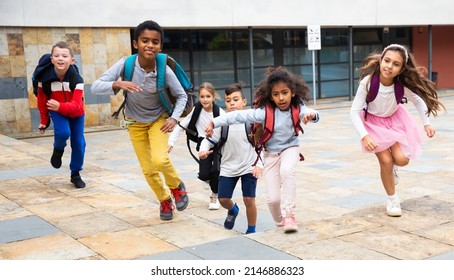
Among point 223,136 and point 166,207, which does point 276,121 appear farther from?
point 166,207

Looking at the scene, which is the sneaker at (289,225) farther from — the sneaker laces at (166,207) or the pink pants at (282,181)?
the sneaker laces at (166,207)

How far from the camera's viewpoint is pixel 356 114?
199 inches

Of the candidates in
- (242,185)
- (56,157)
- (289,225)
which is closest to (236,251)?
(289,225)

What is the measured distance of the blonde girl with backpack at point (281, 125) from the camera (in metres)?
4.45

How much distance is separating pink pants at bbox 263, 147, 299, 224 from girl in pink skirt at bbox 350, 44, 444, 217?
0.81 m

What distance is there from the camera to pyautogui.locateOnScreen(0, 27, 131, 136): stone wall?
13.6m

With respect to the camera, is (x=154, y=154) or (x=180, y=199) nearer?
(x=154, y=154)

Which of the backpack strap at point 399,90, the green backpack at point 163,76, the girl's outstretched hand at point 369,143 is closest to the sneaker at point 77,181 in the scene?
the green backpack at point 163,76

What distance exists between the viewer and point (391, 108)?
201 inches

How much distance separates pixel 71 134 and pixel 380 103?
3597 millimetres

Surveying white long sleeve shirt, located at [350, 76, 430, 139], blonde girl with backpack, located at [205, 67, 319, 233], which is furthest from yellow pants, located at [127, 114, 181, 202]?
white long sleeve shirt, located at [350, 76, 430, 139]

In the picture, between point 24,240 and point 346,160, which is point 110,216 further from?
point 346,160

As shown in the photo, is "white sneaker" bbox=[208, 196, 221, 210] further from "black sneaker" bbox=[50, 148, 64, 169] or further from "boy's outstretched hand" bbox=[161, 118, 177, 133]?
"black sneaker" bbox=[50, 148, 64, 169]

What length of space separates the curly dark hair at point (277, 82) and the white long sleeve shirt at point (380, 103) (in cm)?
66
